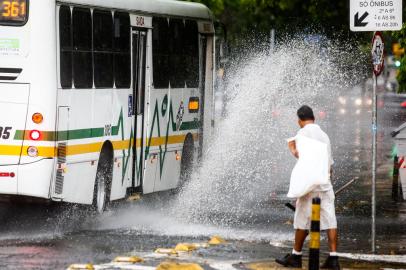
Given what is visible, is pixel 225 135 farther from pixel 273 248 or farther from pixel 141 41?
pixel 273 248

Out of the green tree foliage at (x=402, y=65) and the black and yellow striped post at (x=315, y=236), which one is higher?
the green tree foliage at (x=402, y=65)

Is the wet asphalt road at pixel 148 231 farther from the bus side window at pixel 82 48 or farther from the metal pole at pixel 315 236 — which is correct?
the metal pole at pixel 315 236

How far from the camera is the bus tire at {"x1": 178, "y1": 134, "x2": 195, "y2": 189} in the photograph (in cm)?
2284

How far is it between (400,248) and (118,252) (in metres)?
3.65

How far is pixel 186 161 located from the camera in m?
23.0

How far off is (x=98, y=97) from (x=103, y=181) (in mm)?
1292

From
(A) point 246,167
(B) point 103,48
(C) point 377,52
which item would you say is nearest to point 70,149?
(B) point 103,48

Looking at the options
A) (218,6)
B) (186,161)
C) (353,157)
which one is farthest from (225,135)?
(218,6)

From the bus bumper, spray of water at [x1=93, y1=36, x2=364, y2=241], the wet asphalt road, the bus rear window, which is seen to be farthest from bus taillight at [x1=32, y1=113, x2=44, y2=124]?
spray of water at [x1=93, y1=36, x2=364, y2=241]

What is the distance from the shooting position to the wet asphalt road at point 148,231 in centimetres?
1486

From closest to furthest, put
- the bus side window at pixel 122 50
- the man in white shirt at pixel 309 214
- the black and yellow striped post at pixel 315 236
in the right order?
the black and yellow striped post at pixel 315 236 → the man in white shirt at pixel 309 214 → the bus side window at pixel 122 50

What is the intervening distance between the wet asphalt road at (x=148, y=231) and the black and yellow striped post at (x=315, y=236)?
2.08 metres

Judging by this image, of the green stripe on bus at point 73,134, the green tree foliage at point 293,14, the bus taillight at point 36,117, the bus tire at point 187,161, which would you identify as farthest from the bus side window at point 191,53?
the green tree foliage at point 293,14

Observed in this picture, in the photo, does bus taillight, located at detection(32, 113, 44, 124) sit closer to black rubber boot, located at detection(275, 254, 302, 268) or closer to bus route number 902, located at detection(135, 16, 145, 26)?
bus route number 902, located at detection(135, 16, 145, 26)
